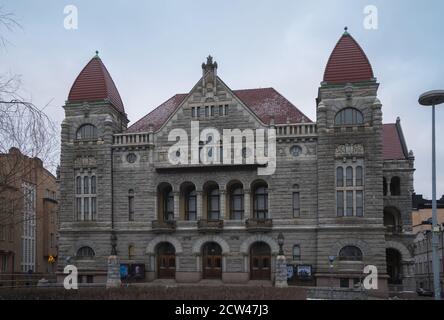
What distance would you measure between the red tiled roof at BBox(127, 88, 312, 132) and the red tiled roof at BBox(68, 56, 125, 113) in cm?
313

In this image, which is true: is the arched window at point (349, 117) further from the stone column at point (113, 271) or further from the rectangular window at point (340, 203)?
the stone column at point (113, 271)

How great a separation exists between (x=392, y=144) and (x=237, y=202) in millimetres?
17125

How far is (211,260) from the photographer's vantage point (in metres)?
49.6

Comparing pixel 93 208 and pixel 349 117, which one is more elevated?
pixel 349 117

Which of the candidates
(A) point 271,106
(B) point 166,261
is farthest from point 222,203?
(A) point 271,106

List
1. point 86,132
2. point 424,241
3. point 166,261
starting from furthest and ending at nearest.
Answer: point 424,241
point 86,132
point 166,261

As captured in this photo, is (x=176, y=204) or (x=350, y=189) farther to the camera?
(x=176, y=204)

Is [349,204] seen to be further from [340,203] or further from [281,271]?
[281,271]

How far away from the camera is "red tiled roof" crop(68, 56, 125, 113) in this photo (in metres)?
52.4

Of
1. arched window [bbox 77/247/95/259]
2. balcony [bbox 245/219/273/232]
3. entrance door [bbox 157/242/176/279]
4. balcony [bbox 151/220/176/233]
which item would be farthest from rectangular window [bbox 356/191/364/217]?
arched window [bbox 77/247/95/259]

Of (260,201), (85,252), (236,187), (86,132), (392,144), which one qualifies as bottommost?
(85,252)

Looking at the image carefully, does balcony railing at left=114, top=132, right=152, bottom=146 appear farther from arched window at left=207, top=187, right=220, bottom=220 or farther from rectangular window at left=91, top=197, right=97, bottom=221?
arched window at left=207, top=187, right=220, bottom=220

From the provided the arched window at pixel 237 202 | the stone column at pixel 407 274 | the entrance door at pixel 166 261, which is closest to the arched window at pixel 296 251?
the arched window at pixel 237 202
